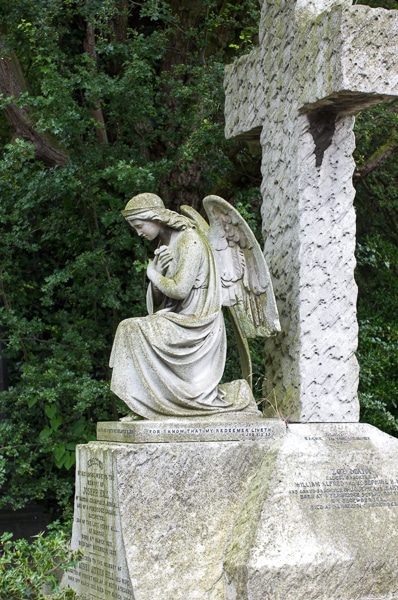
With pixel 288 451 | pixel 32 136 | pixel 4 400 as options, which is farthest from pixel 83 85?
pixel 288 451

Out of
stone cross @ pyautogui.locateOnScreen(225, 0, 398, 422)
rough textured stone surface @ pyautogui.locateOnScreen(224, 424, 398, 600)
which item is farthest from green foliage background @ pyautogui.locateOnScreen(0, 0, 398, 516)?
rough textured stone surface @ pyautogui.locateOnScreen(224, 424, 398, 600)

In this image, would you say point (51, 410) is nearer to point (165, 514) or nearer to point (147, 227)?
point (147, 227)

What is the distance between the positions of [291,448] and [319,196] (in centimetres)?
188

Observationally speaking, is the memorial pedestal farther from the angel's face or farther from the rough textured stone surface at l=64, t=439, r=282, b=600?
the angel's face

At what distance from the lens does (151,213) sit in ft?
24.6

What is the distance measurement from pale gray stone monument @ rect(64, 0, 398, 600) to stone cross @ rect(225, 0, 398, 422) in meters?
0.01

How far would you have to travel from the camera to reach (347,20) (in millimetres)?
7188

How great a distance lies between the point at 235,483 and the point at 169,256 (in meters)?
1.70

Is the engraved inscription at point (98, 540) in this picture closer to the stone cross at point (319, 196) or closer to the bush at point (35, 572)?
the bush at point (35, 572)

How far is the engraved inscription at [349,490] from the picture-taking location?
680 cm

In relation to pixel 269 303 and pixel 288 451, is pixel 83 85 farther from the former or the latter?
pixel 288 451

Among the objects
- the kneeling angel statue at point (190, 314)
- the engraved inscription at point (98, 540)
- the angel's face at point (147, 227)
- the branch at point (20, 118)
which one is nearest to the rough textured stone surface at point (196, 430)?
the kneeling angel statue at point (190, 314)

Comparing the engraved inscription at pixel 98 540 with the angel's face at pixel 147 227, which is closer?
the engraved inscription at pixel 98 540

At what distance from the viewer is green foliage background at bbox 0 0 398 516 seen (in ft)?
34.1
